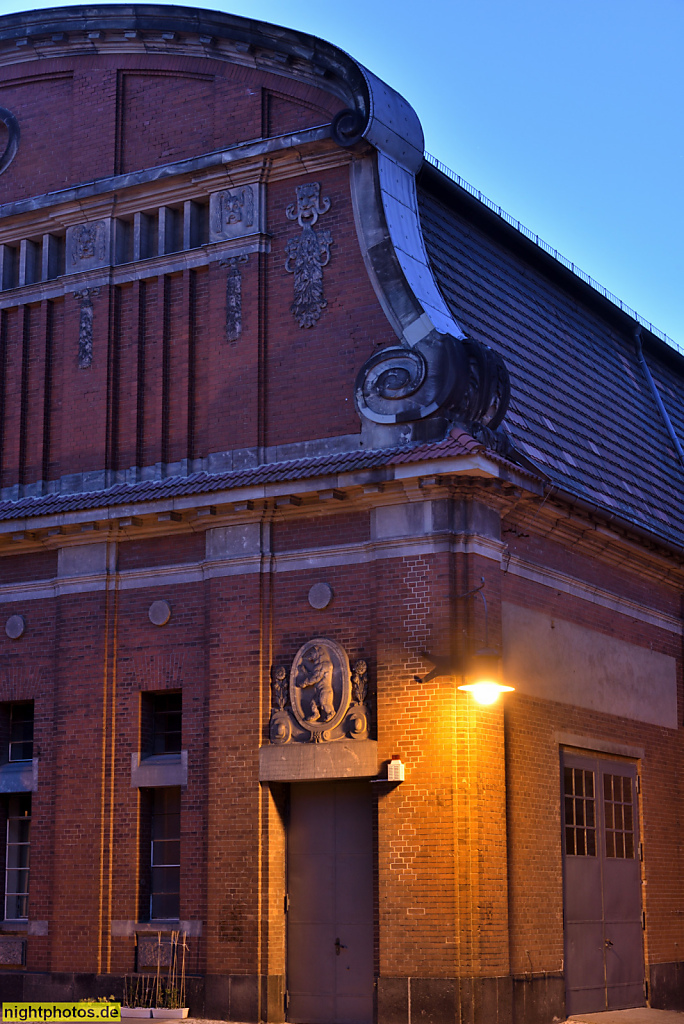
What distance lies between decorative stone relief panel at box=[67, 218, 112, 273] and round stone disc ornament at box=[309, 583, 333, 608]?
20.6ft

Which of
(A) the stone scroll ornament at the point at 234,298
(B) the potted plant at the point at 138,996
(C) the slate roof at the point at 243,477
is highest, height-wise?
(A) the stone scroll ornament at the point at 234,298

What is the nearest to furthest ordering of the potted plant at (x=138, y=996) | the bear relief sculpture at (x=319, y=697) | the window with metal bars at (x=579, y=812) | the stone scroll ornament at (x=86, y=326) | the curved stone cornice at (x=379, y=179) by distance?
the bear relief sculpture at (x=319, y=697)
the potted plant at (x=138, y=996)
the curved stone cornice at (x=379, y=179)
the window with metal bars at (x=579, y=812)
the stone scroll ornament at (x=86, y=326)

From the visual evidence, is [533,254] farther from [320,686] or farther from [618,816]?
[320,686]

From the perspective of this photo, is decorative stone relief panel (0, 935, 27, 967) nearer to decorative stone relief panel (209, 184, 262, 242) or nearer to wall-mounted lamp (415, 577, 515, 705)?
wall-mounted lamp (415, 577, 515, 705)

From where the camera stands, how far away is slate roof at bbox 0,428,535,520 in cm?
1659

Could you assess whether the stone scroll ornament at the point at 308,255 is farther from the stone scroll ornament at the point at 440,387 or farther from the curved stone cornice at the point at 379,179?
the stone scroll ornament at the point at 440,387

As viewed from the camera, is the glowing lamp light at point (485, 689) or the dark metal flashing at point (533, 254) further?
the dark metal flashing at point (533, 254)

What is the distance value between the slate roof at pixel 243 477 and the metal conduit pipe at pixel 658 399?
1055 centimetres

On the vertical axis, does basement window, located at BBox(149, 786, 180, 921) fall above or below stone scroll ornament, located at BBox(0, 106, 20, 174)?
below

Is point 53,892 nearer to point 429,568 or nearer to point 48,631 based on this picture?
point 48,631

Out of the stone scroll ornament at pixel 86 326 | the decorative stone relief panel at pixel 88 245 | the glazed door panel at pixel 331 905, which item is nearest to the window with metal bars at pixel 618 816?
the glazed door panel at pixel 331 905

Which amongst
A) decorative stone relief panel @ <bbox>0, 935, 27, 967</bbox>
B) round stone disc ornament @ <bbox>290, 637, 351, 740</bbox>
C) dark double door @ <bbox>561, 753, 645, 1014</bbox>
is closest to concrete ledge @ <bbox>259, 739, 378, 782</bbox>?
round stone disc ornament @ <bbox>290, 637, 351, 740</bbox>

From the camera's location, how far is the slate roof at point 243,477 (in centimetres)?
1659

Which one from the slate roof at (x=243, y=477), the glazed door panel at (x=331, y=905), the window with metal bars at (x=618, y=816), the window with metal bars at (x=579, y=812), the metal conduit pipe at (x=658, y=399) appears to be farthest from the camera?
the metal conduit pipe at (x=658, y=399)
